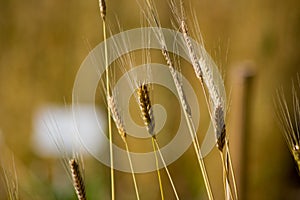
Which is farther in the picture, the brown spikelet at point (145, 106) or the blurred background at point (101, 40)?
the blurred background at point (101, 40)

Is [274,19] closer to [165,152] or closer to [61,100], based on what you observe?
[165,152]

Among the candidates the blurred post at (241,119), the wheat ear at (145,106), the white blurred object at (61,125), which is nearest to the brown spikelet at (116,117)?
the wheat ear at (145,106)

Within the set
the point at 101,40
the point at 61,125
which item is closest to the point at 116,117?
the point at 61,125

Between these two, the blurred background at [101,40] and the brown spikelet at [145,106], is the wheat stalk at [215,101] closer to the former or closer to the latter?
the brown spikelet at [145,106]

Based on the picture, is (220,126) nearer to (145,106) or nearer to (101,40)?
(145,106)

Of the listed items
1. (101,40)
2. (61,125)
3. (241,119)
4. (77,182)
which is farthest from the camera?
(101,40)

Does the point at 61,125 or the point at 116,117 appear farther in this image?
the point at 61,125

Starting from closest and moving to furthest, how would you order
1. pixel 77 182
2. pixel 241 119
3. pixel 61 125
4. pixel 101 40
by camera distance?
pixel 77 182 → pixel 241 119 → pixel 61 125 → pixel 101 40
